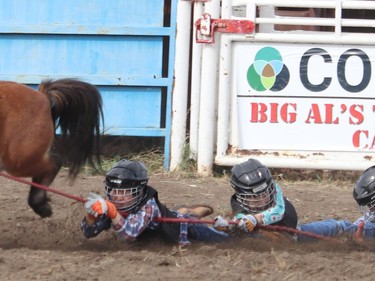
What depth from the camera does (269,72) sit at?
7.13 m

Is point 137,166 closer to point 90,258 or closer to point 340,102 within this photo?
point 90,258

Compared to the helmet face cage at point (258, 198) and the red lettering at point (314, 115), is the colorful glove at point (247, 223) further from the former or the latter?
the red lettering at point (314, 115)

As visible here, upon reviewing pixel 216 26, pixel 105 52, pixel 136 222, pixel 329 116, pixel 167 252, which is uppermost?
pixel 216 26

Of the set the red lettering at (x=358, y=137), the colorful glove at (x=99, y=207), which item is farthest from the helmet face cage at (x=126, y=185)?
the red lettering at (x=358, y=137)

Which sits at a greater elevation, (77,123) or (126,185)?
(77,123)

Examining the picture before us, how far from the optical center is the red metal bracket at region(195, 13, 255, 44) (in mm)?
7074

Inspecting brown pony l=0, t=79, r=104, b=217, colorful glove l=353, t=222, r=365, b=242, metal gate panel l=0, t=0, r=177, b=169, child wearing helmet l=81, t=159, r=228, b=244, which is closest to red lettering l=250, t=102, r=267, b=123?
metal gate panel l=0, t=0, r=177, b=169

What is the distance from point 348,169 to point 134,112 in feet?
6.66

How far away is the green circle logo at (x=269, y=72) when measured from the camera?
7.13 m

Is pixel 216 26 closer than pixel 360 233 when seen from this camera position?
No

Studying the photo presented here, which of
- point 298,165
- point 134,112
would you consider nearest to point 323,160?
point 298,165

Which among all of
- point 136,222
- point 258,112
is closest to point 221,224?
point 136,222

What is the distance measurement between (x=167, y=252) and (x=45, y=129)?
3.93 feet

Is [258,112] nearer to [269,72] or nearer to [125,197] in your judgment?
[269,72]
